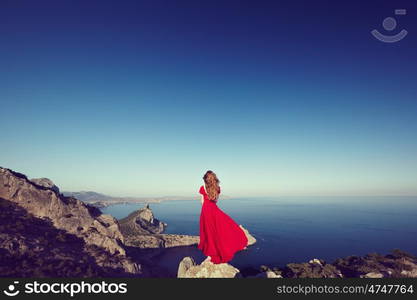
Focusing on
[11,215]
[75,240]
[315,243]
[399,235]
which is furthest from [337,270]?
[399,235]

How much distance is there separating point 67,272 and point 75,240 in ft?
82.7

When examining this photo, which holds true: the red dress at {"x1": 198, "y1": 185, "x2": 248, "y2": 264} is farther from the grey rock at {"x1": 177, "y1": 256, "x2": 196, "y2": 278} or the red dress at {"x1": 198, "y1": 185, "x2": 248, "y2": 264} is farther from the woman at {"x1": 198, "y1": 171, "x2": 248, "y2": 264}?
the grey rock at {"x1": 177, "y1": 256, "x2": 196, "y2": 278}

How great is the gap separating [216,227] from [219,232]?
0.20 m

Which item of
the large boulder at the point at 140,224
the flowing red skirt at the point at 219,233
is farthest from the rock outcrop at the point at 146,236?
the flowing red skirt at the point at 219,233

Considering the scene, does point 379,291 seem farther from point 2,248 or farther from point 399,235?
point 399,235

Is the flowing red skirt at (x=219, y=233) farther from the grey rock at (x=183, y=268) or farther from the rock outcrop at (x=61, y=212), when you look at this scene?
the rock outcrop at (x=61, y=212)

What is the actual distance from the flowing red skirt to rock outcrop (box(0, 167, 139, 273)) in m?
91.3

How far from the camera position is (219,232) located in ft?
27.9

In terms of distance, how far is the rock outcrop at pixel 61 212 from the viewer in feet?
299

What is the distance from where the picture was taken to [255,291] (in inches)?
321

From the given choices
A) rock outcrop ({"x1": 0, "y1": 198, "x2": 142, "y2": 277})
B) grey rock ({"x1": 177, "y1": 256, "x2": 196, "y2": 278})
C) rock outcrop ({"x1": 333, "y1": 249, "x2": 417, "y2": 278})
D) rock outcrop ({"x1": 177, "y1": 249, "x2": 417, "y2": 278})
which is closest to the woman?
grey rock ({"x1": 177, "y1": 256, "x2": 196, "y2": 278})

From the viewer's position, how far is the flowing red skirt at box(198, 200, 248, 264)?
849 centimetres

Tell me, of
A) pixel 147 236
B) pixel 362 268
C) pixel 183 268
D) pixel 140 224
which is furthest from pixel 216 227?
pixel 140 224

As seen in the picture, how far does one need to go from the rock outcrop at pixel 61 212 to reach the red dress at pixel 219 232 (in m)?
91.3
